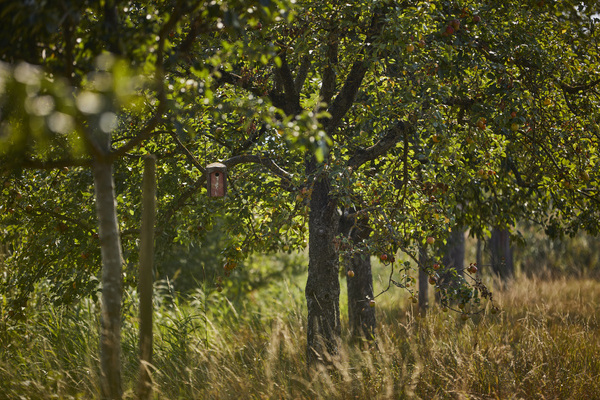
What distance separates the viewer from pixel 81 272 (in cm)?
519

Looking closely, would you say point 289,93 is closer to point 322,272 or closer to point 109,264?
point 322,272

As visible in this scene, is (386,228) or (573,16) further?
(573,16)

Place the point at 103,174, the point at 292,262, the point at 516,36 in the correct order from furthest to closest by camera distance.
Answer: the point at 292,262 < the point at 516,36 < the point at 103,174

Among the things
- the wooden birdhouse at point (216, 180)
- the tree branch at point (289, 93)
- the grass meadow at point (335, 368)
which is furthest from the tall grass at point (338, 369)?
the tree branch at point (289, 93)

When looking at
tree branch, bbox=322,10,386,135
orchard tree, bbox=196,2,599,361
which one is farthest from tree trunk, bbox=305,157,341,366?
tree branch, bbox=322,10,386,135

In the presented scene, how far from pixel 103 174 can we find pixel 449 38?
303 cm

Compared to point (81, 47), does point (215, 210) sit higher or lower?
lower

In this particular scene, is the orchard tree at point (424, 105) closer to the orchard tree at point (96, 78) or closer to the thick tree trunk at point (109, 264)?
the orchard tree at point (96, 78)

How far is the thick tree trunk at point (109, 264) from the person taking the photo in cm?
319

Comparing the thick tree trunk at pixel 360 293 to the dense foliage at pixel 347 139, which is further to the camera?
the thick tree trunk at pixel 360 293

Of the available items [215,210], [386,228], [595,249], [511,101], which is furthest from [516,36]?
[595,249]

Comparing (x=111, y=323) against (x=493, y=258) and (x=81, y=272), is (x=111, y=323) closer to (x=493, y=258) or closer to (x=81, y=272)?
(x=81, y=272)

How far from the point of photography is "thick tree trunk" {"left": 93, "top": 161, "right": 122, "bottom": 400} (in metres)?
3.19

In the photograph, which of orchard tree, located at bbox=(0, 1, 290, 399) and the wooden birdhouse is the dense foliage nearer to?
the wooden birdhouse
